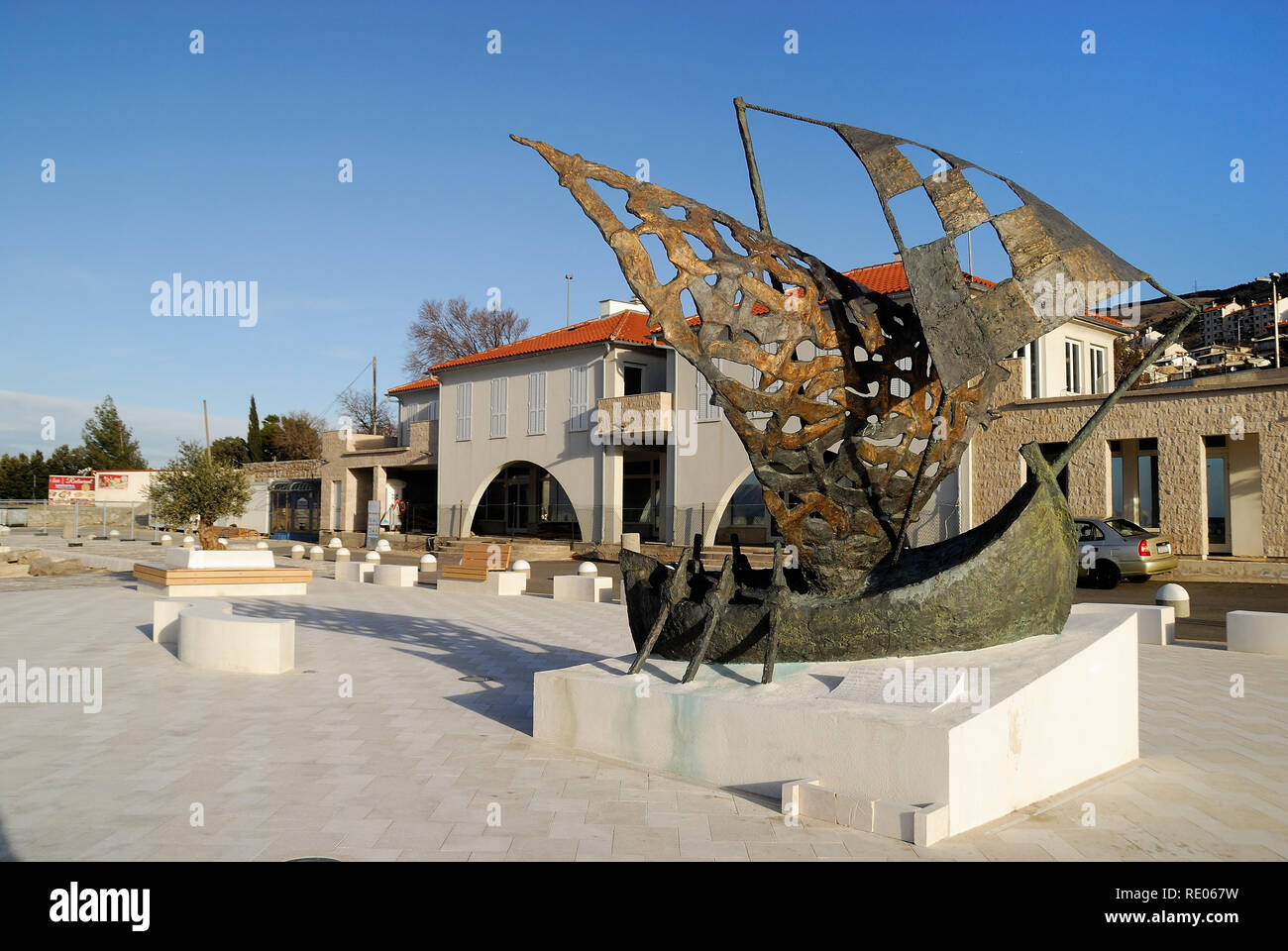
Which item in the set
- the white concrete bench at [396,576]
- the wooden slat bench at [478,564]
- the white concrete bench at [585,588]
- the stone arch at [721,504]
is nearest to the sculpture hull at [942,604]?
the white concrete bench at [585,588]

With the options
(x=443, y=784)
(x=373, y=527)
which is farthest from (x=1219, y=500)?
(x=373, y=527)

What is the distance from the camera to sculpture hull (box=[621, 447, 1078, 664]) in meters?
5.74

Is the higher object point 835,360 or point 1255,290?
point 1255,290

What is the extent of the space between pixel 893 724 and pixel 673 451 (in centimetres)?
2337

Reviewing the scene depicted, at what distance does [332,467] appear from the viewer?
41438 mm

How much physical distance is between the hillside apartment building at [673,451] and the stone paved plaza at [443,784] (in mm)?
11212

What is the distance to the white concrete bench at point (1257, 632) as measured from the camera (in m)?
10.5

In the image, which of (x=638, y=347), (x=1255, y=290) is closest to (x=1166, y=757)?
(x=638, y=347)

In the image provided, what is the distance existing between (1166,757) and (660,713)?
3.51 meters

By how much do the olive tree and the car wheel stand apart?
66.7 feet

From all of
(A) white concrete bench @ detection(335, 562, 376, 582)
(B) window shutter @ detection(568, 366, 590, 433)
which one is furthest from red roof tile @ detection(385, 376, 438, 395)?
(A) white concrete bench @ detection(335, 562, 376, 582)

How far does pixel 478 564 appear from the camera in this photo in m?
18.5

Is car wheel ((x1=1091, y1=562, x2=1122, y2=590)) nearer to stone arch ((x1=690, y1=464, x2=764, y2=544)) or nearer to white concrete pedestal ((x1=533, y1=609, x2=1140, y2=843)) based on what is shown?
stone arch ((x1=690, y1=464, x2=764, y2=544))
